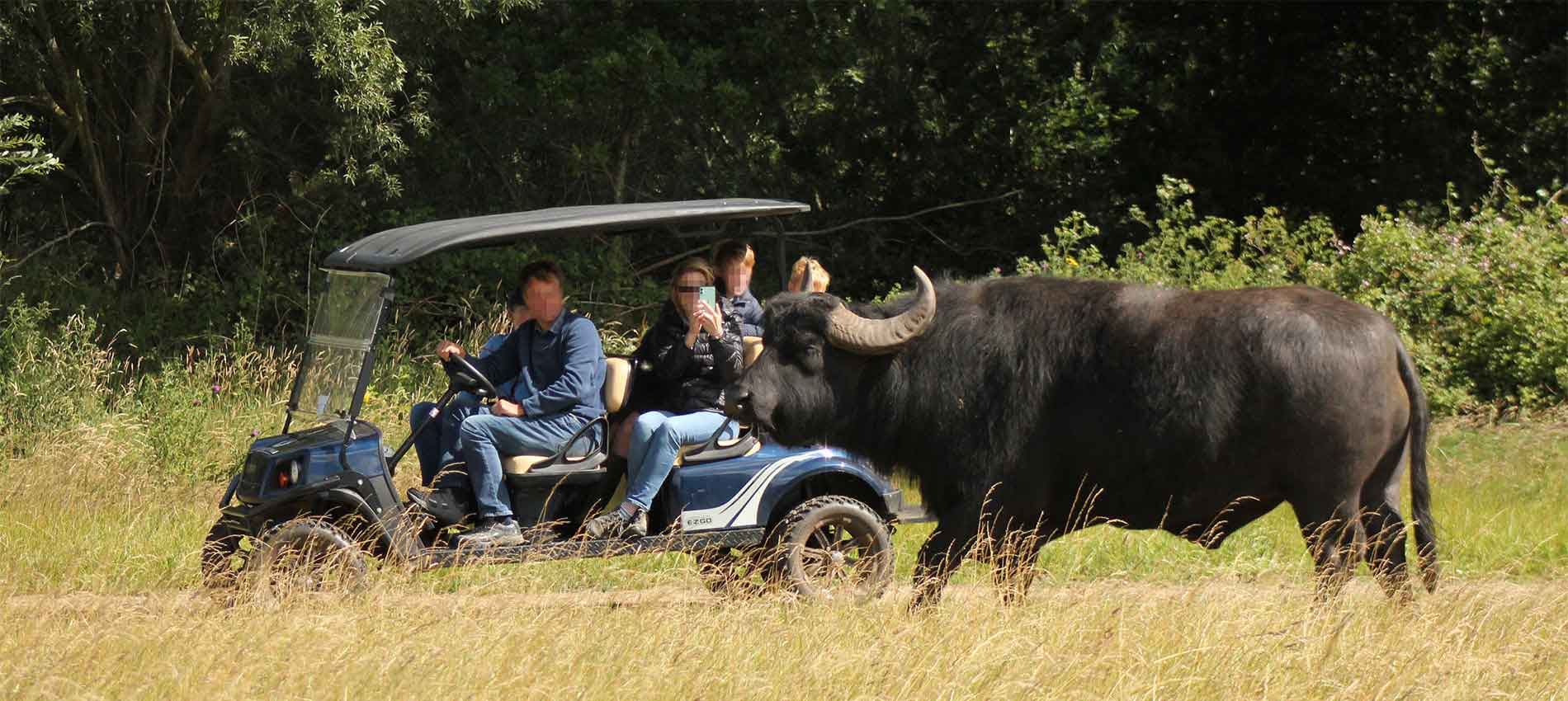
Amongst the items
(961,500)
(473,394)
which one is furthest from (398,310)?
(961,500)

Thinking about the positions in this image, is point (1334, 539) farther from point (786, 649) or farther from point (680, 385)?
point (680, 385)

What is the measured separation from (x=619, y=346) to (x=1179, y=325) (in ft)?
24.9

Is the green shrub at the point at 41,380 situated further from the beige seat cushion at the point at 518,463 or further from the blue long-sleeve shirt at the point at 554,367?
the beige seat cushion at the point at 518,463

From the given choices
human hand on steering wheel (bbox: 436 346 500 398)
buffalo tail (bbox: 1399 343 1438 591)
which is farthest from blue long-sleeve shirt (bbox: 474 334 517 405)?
buffalo tail (bbox: 1399 343 1438 591)

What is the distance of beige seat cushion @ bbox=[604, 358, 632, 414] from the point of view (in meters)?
7.68

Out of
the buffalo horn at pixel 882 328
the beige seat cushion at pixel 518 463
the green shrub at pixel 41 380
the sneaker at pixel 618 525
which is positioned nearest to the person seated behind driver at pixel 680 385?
the sneaker at pixel 618 525

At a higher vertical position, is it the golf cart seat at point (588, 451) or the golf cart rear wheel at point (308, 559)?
the golf cart seat at point (588, 451)

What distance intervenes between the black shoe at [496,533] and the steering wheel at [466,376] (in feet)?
1.83

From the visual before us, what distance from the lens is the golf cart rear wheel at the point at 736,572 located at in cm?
725

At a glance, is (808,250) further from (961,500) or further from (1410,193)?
(961,500)

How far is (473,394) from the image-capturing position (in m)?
7.52

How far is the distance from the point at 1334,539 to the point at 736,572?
8.81 feet

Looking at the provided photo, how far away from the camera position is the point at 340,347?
285 inches

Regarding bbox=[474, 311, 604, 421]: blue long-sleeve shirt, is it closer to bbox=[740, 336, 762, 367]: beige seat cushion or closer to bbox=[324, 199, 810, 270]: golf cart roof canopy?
bbox=[324, 199, 810, 270]: golf cart roof canopy
